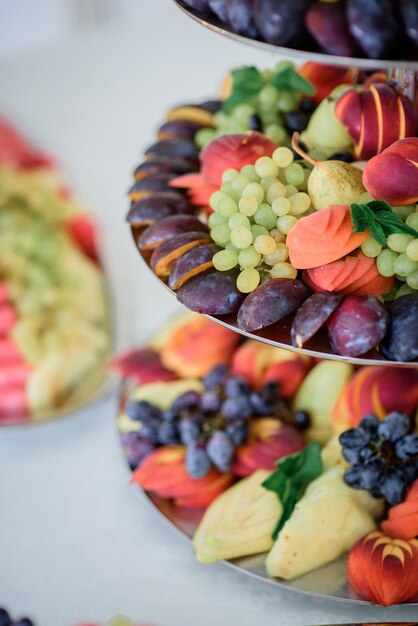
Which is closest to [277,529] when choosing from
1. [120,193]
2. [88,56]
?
[120,193]

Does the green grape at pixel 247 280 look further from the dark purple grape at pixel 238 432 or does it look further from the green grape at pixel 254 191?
the dark purple grape at pixel 238 432

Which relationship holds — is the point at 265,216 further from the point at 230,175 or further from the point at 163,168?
the point at 163,168

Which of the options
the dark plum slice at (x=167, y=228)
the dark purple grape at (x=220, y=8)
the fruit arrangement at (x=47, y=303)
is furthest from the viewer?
the fruit arrangement at (x=47, y=303)

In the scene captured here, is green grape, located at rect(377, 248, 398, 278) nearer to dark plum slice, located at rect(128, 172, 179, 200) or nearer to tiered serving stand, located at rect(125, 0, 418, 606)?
tiered serving stand, located at rect(125, 0, 418, 606)

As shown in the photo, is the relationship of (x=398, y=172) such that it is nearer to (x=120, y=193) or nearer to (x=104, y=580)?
(x=104, y=580)

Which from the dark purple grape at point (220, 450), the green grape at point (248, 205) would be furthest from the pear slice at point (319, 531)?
the green grape at point (248, 205)

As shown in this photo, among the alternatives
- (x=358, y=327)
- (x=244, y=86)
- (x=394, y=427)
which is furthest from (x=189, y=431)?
(x=244, y=86)
